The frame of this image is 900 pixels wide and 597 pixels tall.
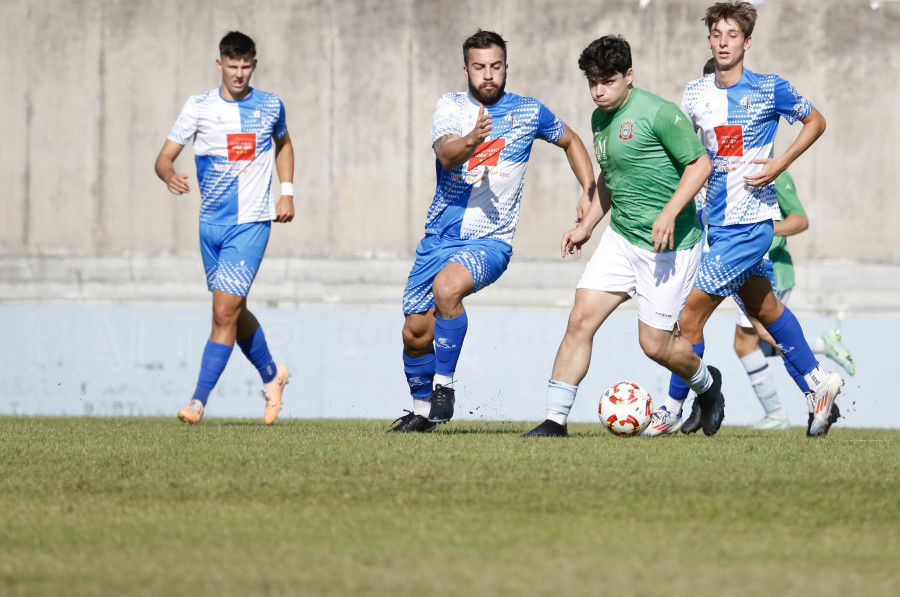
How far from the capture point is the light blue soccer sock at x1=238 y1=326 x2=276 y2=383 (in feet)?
24.7

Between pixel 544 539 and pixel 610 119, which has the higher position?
pixel 610 119

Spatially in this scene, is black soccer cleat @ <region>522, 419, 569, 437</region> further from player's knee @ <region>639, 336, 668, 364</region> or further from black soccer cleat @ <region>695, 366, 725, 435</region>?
black soccer cleat @ <region>695, 366, 725, 435</region>

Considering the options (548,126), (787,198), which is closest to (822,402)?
(548,126)

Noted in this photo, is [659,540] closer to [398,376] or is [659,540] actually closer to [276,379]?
Answer: [276,379]

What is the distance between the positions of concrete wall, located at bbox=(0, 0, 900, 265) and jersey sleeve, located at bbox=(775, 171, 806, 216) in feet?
11.5

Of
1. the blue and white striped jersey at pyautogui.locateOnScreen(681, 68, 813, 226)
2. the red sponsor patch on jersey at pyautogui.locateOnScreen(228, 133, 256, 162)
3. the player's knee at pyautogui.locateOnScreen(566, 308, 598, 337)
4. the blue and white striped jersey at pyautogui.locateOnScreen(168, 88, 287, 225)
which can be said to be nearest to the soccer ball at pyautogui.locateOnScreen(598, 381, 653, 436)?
the player's knee at pyautogui.locateOnScreen(566, 308, 598, 337)

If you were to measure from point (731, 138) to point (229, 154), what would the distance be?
3.08 m

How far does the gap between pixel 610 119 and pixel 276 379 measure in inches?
120

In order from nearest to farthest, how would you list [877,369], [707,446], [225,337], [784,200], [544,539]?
[544,539]
[707,446]
[225,337]
[784,200]
[877,369]

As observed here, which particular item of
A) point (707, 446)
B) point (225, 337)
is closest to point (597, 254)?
point (707, 446)

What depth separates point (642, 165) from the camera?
560 cm

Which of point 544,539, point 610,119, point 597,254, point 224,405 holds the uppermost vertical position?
point 610,119

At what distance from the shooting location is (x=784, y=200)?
7.88 meters

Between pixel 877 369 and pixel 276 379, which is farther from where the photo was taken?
pixel 877 369
